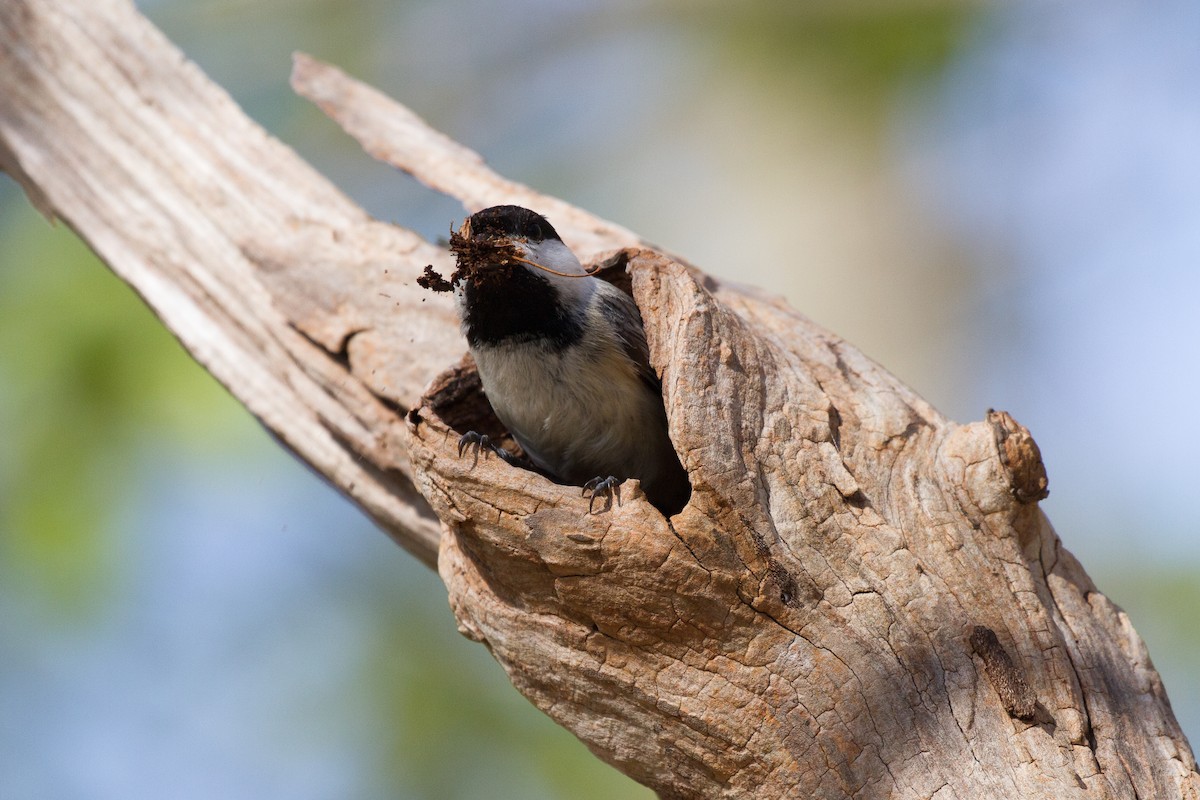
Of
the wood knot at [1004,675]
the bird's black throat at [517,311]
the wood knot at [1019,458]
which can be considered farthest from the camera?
the bird's black throat at [517,311]

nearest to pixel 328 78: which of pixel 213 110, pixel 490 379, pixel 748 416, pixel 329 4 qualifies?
pixel 213 110

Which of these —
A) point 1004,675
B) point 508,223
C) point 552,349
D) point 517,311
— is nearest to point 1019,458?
point 1004,675

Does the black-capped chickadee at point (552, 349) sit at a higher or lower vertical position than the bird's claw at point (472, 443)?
higher

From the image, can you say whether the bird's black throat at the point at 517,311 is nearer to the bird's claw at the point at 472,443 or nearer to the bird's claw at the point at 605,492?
the bird's claw at the point at 472,443

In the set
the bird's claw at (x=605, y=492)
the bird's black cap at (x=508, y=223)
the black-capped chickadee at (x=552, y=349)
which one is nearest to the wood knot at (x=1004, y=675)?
the bird's claw at (x=605, y=492)

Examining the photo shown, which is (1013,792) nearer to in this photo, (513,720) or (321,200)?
(321,200)

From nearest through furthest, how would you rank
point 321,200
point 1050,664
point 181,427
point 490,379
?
point 1050,664
point 490,379
point 321,200
point 181,427
